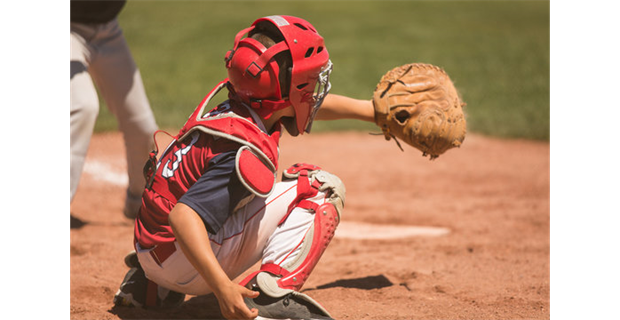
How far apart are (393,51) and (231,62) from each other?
33.1ft

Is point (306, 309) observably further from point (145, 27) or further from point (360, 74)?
point (145, 27)

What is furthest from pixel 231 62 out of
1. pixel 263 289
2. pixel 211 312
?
pixel 211 312

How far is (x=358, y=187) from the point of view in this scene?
538 centimetres

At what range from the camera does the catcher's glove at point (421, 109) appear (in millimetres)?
3029

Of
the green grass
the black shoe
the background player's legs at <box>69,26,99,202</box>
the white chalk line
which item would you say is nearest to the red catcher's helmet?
the black shoe

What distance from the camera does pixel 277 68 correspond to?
233 cm

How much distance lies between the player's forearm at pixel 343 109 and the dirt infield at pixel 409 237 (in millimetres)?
815

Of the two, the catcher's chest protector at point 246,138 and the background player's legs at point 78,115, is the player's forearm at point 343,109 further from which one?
the background player's legs at point 78,115

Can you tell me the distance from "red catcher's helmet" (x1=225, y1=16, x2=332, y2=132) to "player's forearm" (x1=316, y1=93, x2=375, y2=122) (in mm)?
527

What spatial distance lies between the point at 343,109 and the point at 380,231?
4.62 feet

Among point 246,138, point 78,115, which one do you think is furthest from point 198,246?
point 78,115

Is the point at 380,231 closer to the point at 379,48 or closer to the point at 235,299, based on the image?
the point at 235,299

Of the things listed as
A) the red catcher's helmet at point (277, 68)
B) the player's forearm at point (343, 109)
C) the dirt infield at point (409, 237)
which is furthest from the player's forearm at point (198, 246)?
the player's forearm at point (343, 109)

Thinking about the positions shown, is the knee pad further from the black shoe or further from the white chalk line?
the white chalk line
